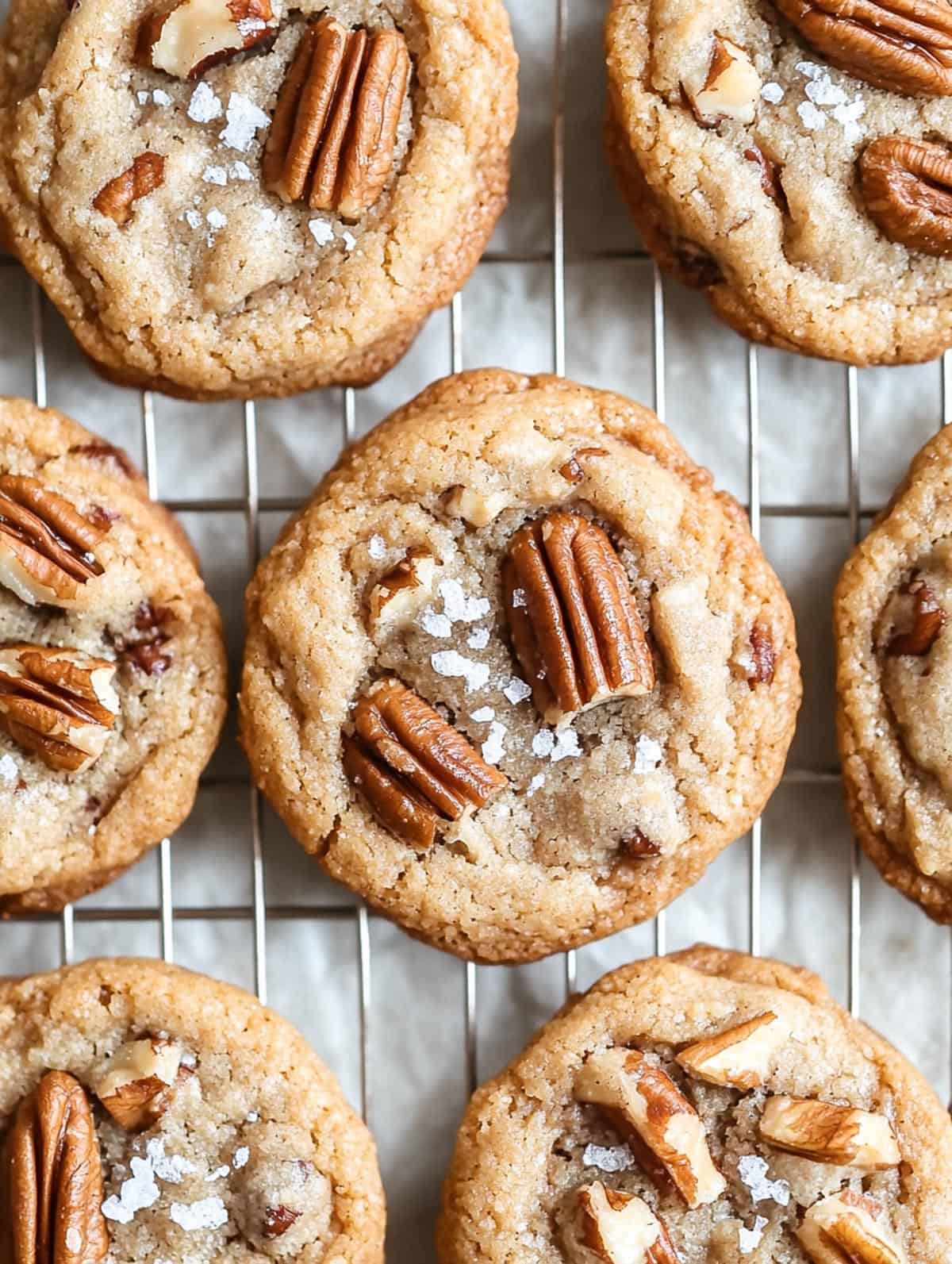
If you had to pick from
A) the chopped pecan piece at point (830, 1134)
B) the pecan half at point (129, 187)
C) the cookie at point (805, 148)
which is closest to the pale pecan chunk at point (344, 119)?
the pecan half at point (129, 187)

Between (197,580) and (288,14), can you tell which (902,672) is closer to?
(197,580)

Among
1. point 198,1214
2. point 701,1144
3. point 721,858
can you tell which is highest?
point 721,858

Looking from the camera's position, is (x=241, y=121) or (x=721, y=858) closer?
(x=241, y=121)

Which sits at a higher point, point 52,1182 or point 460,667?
point 460,667

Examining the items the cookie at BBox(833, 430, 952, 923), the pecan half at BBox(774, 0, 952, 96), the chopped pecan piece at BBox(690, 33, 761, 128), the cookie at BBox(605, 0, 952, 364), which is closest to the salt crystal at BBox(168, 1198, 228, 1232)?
the cookie at BBox(833, 430, 952, 923)

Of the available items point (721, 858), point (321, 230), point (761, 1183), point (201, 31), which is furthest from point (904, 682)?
point (201, 31)

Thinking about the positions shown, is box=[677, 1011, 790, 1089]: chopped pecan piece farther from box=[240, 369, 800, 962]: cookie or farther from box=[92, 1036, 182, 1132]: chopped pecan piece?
box=[92, 1036, 182, 1132]: chopped pecan piece

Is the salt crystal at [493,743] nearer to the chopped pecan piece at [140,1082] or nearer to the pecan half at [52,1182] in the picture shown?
the chopped pecan piece at [140,1082]

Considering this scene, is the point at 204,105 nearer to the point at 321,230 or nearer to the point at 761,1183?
the point at 321,230
